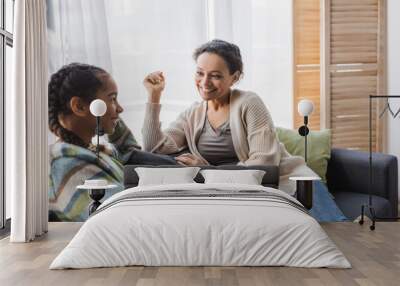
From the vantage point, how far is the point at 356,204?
7.17m

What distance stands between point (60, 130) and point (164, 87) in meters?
1.29

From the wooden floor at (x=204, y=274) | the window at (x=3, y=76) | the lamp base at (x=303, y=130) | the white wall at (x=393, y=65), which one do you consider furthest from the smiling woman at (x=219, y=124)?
the wooden floor at (x=204, y=274)

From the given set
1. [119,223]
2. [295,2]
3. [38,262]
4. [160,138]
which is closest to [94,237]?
[119,223]

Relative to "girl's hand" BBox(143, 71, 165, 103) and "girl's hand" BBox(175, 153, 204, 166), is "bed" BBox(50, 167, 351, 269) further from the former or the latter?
"girl's hand" BBox(143, 71, 165, 103)

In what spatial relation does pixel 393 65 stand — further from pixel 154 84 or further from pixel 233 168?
pixel 154 84

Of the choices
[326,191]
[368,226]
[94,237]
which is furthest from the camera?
[326,191]

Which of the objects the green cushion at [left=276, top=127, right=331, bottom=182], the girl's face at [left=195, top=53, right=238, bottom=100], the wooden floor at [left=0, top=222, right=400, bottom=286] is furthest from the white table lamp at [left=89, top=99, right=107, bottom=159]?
the wooden floor at [left=0, top=222, right=400, bottom=286]

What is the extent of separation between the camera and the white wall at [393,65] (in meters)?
7.75

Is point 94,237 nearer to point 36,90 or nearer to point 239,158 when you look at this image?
point 36,90

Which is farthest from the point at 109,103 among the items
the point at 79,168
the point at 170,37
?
the point at 170,37

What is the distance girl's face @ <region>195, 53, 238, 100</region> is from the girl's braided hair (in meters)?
1.11

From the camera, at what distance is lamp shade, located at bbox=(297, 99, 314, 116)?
7363mm

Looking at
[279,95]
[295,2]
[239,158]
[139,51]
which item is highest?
[295,2]

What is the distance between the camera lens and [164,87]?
770 centimetres
